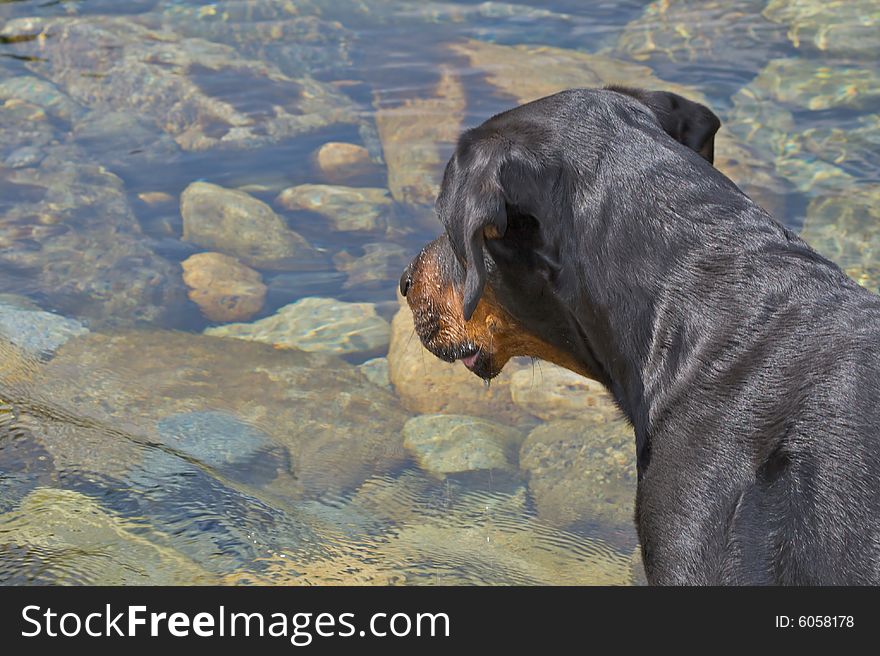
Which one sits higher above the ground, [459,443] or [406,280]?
[406,280]

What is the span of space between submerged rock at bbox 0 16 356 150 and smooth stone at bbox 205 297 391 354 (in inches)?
130

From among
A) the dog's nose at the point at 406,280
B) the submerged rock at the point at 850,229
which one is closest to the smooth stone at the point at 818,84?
the submerged rock at the point at 850,229

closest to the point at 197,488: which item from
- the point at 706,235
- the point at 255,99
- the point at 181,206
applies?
the point at 706,235

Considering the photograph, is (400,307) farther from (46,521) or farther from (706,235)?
(706,235)

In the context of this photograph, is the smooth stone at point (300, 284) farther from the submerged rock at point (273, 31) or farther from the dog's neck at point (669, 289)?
the dog's neck at point (669, 289)

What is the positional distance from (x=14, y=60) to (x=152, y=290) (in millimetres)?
5514

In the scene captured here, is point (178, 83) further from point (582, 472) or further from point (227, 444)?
point (582, 472)

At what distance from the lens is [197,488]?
505 centimetres

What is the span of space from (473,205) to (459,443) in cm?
323

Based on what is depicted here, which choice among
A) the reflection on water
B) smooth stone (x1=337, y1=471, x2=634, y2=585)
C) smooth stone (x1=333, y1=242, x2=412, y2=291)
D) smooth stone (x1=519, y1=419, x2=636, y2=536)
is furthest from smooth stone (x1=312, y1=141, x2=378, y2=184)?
smooth stone (x1=337, y1=471, x2=634, y2=585)

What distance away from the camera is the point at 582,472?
20.5 ft

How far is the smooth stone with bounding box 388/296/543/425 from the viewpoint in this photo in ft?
23.5

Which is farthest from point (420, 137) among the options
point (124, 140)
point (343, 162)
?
point (124, 140)

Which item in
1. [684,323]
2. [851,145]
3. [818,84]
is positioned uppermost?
[684,323]
